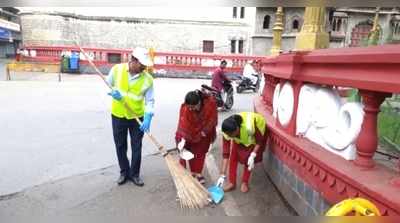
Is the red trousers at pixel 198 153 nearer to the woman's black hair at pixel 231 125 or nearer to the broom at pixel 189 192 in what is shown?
the broom at pixel 189 192

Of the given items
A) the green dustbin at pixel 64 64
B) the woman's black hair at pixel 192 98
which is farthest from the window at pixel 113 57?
the woman's black hair at pixel 192 98

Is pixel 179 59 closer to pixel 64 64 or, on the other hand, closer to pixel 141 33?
pixel 64 64

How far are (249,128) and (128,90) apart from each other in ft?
4.30

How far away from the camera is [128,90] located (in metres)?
3.85

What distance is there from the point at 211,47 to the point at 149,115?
31456 mm

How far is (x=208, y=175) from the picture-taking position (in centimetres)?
446

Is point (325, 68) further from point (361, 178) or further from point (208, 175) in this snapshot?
point (208, 175)

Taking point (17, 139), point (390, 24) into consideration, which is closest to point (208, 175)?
point (17, 139)

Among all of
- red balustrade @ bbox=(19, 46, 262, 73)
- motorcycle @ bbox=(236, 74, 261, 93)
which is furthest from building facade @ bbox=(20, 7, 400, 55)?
motorcycle @ bbox=(236, 74, 261, 93)

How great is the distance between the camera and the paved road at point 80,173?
11.4ft

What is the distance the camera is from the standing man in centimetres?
377

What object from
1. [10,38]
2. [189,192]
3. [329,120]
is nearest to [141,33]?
[10,38]

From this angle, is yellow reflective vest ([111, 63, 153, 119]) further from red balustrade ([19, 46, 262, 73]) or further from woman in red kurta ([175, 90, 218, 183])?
red balustrade ([19, 46, 262, 73])

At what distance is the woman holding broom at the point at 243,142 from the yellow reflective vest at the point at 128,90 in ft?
3.09
